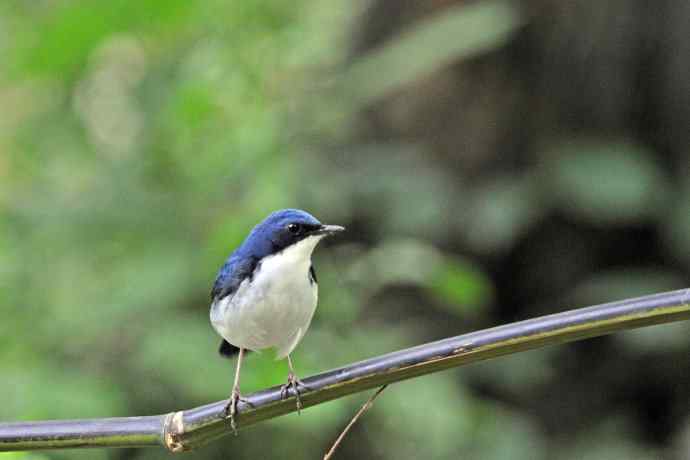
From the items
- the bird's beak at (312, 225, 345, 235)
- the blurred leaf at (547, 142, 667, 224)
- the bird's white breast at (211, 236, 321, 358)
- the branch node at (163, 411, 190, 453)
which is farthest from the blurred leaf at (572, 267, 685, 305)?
the branch node at (163, 411, 190, 453)

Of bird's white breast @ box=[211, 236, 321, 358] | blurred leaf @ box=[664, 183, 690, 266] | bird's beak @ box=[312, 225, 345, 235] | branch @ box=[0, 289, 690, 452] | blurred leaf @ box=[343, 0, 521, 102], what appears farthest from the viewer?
blurred leaf @ box=[664, 183, 690, 266]

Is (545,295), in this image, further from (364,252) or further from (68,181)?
(68,181)

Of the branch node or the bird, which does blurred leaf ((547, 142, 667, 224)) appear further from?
the branch node

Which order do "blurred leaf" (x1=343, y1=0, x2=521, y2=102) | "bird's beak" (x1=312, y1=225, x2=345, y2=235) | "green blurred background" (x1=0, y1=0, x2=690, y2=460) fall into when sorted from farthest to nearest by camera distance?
1. "blurred leaf" (x1=343, y1=0, x2=521, y2=102)
2. "green blurred background" (x1=0, y1=0, x2=690, y2=460)
3. "bird's beak" (x1=312, y1=225, x2=345, y2=235)

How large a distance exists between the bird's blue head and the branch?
0.97m

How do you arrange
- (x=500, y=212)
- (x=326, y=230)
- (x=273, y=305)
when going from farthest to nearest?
(x=500, y=212) < (x=326, y=230) < (x=273, y=305)

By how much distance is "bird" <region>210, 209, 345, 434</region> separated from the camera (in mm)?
2756

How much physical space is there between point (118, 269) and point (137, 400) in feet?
2.16

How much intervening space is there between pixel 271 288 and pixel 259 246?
0.69 ft

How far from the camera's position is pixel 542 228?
5891 mm

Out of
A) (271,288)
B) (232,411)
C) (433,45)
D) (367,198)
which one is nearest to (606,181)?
(433,45)

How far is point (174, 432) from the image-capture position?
1929 mm

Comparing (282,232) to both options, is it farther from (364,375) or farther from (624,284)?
(624,284)

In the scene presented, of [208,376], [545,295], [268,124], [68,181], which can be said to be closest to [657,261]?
[545,295]
